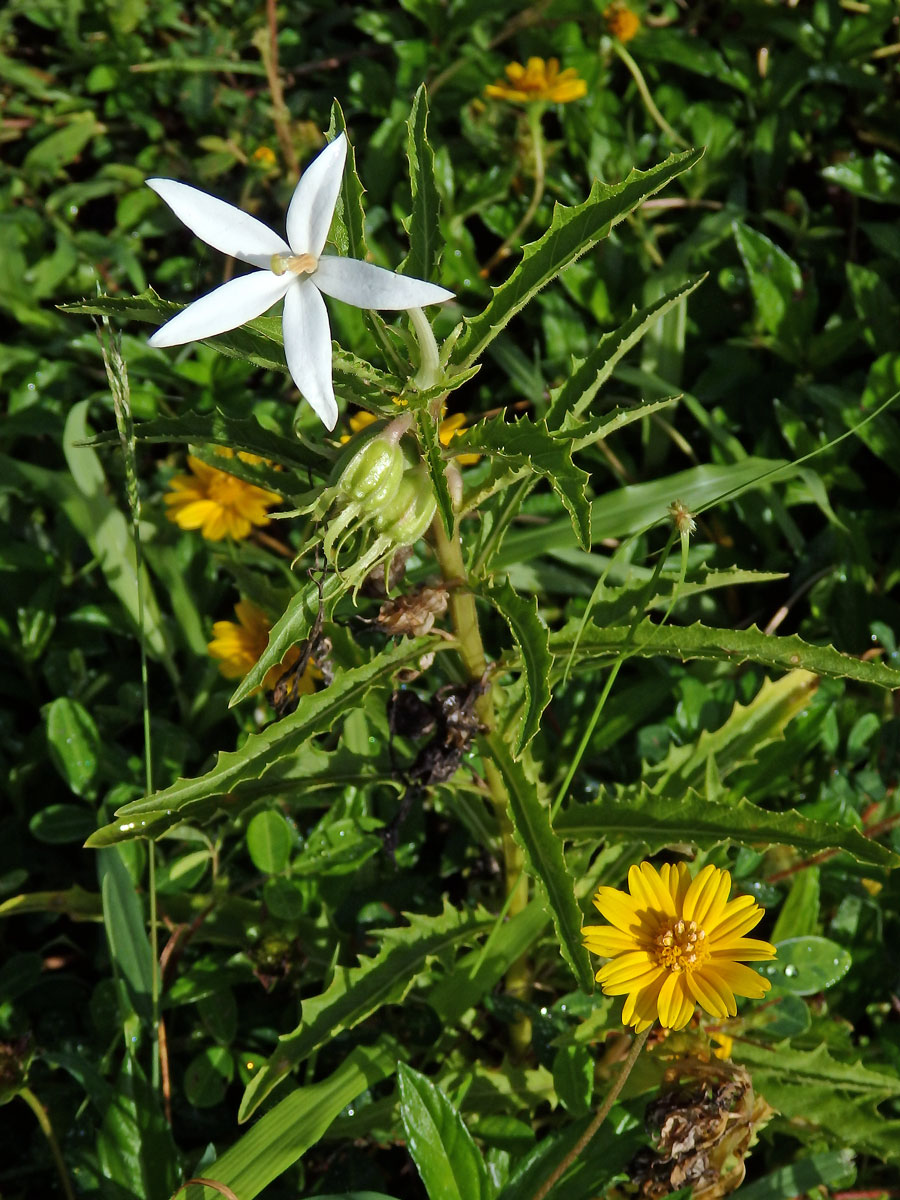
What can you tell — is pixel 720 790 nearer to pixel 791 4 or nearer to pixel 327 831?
pixel 327 831

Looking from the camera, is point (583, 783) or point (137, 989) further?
point (583, 783)

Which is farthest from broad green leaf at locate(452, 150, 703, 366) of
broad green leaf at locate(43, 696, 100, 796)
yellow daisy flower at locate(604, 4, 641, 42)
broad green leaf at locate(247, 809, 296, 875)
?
yellow daisy flower at locate(604, 4, 641, 42)

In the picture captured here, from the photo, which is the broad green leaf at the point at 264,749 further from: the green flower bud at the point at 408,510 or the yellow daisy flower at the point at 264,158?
the yellow daisy flower at the point at 264,158

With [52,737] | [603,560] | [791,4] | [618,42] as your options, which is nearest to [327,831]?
[52,737]

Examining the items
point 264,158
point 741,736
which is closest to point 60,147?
point 264,158

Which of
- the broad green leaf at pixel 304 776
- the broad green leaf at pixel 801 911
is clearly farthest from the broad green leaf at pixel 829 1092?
the broad green leaf at pixel 304 776

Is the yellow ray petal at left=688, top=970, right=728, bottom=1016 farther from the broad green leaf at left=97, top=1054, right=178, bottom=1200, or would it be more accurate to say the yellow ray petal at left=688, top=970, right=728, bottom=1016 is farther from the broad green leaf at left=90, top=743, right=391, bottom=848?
the broad green leaf at left=97, top=1054, right=178, bottom=1200

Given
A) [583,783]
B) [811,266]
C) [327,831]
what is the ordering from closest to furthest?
[327,831] < [583,783] < [811,266]
